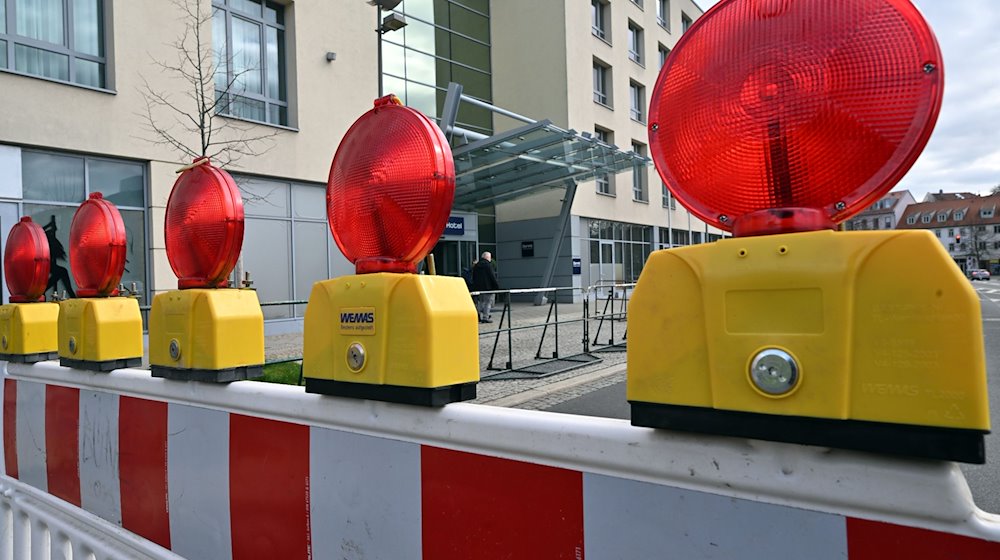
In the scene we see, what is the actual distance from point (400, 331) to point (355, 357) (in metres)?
0.14

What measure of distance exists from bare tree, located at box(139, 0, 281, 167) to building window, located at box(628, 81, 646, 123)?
1949 cm

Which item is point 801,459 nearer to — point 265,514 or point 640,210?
point 265,514

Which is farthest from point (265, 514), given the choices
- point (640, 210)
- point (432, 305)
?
point (640, 210)

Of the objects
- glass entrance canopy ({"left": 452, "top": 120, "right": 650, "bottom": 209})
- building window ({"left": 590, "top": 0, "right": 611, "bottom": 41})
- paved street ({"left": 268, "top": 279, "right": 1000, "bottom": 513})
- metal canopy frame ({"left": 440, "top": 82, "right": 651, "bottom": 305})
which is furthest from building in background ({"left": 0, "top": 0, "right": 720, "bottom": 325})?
paved street ({"left": 268, "top": 279, "right": 1000, "bottom": 513})

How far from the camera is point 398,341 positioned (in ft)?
4.23

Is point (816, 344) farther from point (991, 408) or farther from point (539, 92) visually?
point (539, 92)

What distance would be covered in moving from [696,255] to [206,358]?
4.62ft

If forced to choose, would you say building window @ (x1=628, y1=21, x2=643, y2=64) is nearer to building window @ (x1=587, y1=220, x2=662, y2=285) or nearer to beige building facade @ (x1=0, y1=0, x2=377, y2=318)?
building window @ (x1=587, y1=220, x2=662, y2=285)

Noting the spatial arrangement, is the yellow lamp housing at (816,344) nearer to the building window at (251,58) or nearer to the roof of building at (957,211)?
the building window at (251,58)

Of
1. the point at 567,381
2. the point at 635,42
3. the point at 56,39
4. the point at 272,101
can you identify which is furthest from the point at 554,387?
the point at 635,42

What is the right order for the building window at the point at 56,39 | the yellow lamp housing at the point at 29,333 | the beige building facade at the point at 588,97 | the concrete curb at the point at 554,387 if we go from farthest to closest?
1. the beige building facade at the point at 588,97
2. the building window at the point at 56,39
3. the concrete curb at the point at 554,387
4. the yellow lamp housing at the point at 29,333

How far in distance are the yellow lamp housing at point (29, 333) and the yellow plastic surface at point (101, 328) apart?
11.4 inches

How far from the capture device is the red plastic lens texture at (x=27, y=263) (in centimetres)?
270

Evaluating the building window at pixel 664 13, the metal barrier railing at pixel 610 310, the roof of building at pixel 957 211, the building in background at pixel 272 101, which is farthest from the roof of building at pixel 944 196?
the metal barrier railing at pixel 610 310
